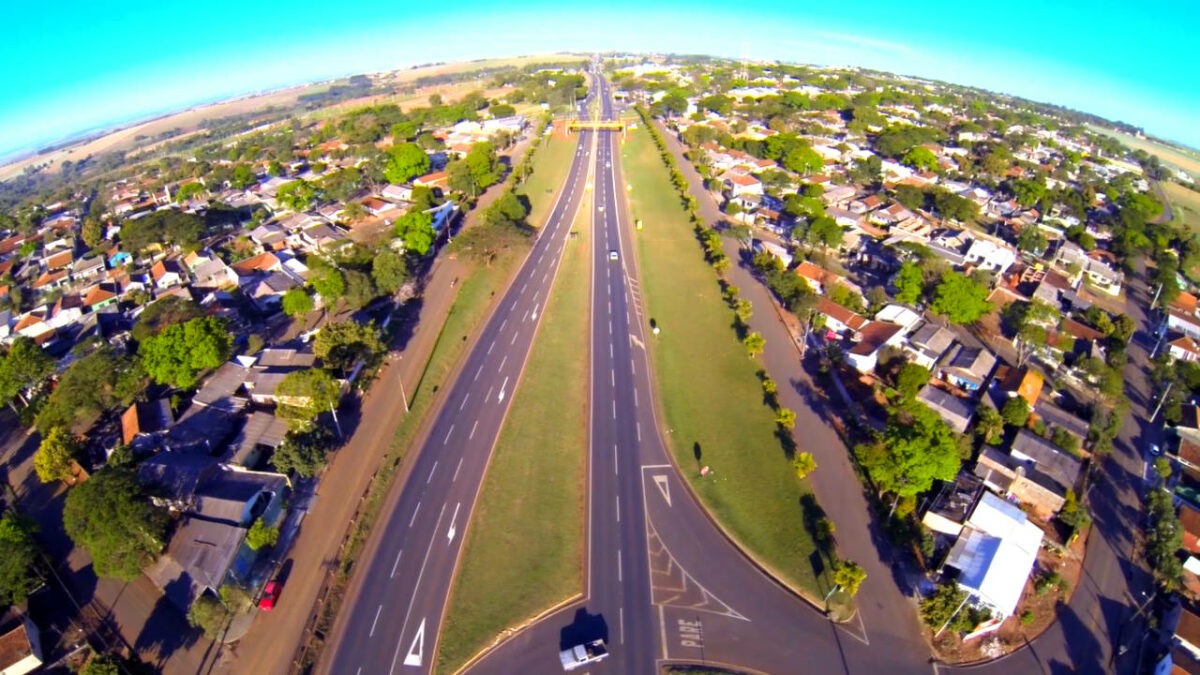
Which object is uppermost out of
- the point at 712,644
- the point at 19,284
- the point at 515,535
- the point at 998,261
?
the point at 19,284

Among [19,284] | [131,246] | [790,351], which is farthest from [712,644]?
[19,284]

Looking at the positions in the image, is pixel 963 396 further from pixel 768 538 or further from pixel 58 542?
pixel 58 542

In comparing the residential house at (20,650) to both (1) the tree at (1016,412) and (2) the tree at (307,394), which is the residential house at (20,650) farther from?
(1) the tree at (1016,412)

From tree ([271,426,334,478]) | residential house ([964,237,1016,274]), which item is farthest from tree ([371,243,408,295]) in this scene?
residential house ([964,237,1016,274])

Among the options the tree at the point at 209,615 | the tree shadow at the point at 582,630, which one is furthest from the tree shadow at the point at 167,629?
the tree shadow at the point at 582,630

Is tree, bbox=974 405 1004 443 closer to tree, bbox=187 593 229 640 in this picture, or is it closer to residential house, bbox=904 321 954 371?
residential house, bbox=904 321 954 371

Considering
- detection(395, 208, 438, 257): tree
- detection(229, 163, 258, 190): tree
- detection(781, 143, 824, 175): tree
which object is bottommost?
detection(395, 208, 438, 257): tree
